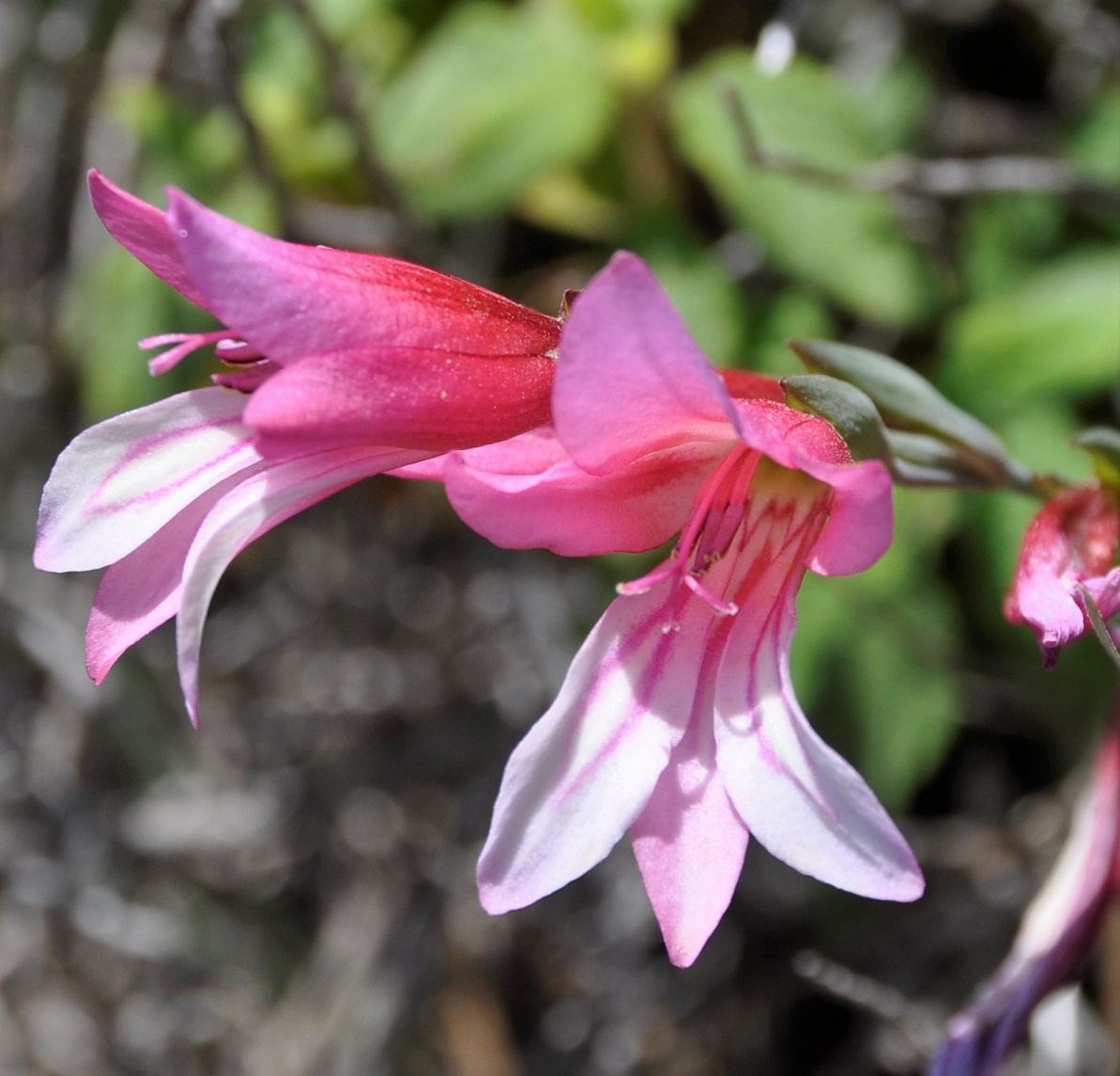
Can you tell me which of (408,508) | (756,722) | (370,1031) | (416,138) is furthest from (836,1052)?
(416,138)

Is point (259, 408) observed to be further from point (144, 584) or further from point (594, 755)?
point (594, 755)

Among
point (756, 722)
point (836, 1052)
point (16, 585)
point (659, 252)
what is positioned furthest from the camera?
point (16, 585)

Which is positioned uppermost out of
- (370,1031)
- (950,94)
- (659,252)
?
(950,94)

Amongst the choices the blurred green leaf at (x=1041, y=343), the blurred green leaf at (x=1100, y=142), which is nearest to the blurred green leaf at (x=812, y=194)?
the blurred green leaf at (x=1041, y=343)

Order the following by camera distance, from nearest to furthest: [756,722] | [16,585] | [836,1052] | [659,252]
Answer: [756,722] → [659,252] → [836,1052] → [16,585]

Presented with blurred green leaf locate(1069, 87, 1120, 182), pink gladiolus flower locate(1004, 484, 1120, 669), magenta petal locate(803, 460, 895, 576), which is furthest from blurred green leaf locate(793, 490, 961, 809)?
magenta petal locate(803, 460, 895, 576)

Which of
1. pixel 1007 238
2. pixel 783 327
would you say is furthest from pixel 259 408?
pixel 1007 238

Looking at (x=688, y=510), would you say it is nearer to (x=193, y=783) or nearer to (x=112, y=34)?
(x=193, y=783)
